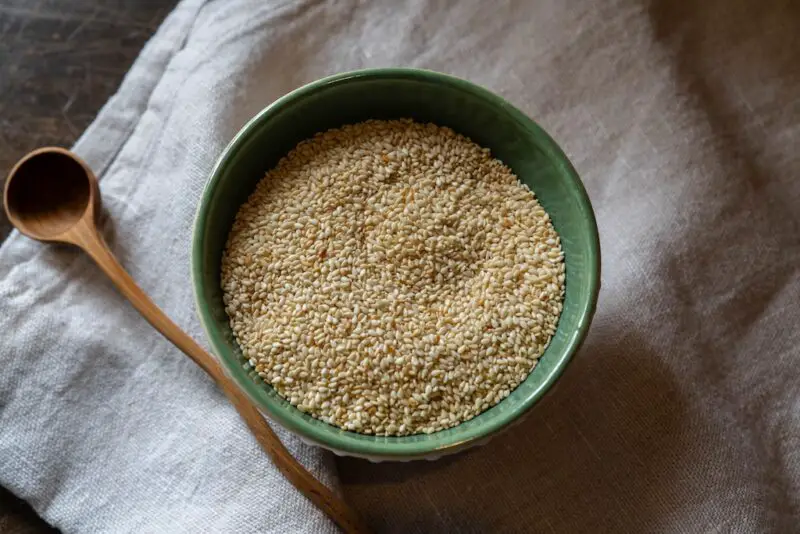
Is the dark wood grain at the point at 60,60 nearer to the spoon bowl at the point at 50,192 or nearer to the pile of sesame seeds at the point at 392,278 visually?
the spoon bowl at the point at 50,192

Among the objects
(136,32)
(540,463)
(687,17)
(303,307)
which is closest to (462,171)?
(303,307)

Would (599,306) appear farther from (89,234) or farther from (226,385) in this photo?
(89,234)

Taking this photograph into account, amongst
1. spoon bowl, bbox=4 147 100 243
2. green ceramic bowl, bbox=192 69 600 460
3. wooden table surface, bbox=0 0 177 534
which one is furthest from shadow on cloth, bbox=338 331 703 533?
wooden table surface, bbox=0 0 177 534

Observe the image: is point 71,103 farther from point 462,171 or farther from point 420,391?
point 420,391

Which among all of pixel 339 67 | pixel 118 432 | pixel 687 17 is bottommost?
pixel 118 432

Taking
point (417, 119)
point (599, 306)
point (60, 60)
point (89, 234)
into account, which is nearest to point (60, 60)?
point (60, 60)

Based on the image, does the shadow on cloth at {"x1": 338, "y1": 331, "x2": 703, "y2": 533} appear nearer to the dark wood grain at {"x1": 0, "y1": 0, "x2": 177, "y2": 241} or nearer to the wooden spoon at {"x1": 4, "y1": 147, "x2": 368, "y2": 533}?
the wooden spoon at {"x1": 4, "y1": 147, "x2": 368, "y2": 533}
